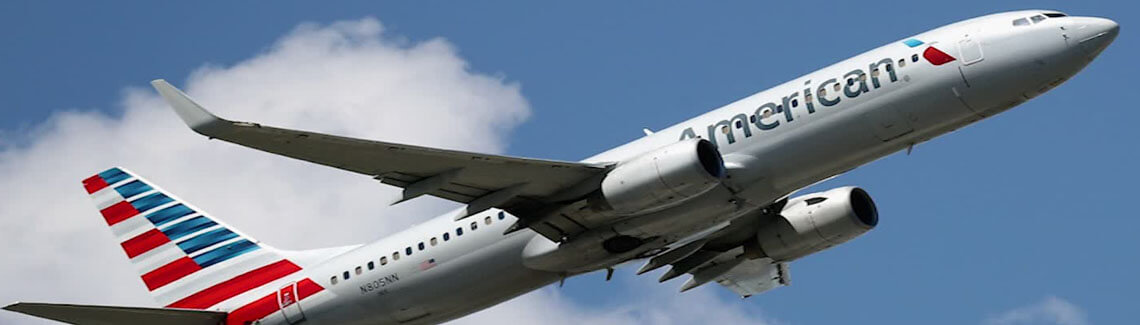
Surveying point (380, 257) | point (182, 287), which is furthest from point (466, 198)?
point (182, 287)

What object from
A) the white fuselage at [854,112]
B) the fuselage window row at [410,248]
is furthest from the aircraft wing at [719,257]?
the fuselage window row at [410,248]

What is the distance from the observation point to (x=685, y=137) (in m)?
36.7

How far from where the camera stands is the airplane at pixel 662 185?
113ft

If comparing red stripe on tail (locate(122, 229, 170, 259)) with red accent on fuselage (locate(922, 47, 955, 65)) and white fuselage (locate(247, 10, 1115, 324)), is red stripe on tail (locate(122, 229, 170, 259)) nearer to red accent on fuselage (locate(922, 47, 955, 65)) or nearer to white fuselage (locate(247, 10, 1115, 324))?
white fuselage (locate(247, 10, 1115, 324))

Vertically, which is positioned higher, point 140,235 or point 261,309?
point 140,235

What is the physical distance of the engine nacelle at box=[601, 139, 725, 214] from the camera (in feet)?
111

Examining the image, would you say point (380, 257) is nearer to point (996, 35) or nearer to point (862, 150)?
point (862, 150)

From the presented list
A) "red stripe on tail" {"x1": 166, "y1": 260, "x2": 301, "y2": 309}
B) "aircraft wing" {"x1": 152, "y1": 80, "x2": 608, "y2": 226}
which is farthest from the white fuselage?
"red stripe on tail" {"x1": 166, "y1": 260, "x2": 301, "y2": 309}

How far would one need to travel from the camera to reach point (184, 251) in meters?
44.3

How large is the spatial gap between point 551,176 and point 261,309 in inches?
369

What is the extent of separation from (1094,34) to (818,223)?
28.0 ft

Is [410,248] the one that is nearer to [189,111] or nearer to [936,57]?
[189,111]

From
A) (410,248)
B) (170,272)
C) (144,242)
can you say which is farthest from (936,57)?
(144,242)

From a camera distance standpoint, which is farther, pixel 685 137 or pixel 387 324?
pixel 387 324
